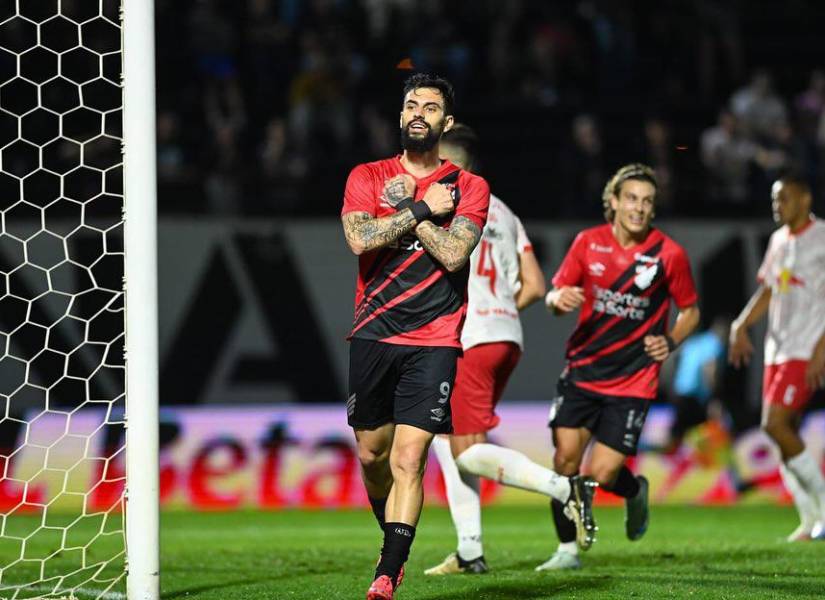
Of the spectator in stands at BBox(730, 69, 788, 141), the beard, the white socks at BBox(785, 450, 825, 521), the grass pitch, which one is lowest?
the grass pitch

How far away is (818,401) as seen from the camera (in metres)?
14.3

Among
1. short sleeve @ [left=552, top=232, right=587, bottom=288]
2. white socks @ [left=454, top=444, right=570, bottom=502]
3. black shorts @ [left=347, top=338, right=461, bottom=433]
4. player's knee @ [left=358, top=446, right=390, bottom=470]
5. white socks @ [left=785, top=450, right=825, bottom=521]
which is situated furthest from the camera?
white socks @ [left=785, top=450, right=825, bottom=521]

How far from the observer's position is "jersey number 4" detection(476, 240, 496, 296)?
26.8 feet

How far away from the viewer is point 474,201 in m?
6.34

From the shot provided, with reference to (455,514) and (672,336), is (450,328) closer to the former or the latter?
(455,514)

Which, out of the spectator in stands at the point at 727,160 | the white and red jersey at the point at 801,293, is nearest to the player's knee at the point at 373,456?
the white and red jersey at the point at 801,293

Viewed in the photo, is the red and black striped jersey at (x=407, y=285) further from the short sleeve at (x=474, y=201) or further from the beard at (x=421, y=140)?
the beard at (x=421, y=140)

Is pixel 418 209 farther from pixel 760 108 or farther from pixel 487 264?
pixel 760 108

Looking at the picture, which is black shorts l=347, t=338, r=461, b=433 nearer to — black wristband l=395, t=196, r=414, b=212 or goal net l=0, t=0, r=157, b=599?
black wristband l=395, t=196, r=414, b=212

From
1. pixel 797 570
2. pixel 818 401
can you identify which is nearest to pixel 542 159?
pixel 818 401

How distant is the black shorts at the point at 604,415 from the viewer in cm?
830

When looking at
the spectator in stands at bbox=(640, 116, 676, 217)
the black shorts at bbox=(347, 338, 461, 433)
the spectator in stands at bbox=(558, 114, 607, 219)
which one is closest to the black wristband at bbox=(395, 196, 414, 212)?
the black shorts at bbox=(347, 338, 461, 433)

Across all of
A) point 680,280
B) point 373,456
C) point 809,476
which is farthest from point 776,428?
point 373,456

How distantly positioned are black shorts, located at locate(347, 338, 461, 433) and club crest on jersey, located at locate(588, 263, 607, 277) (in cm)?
227
